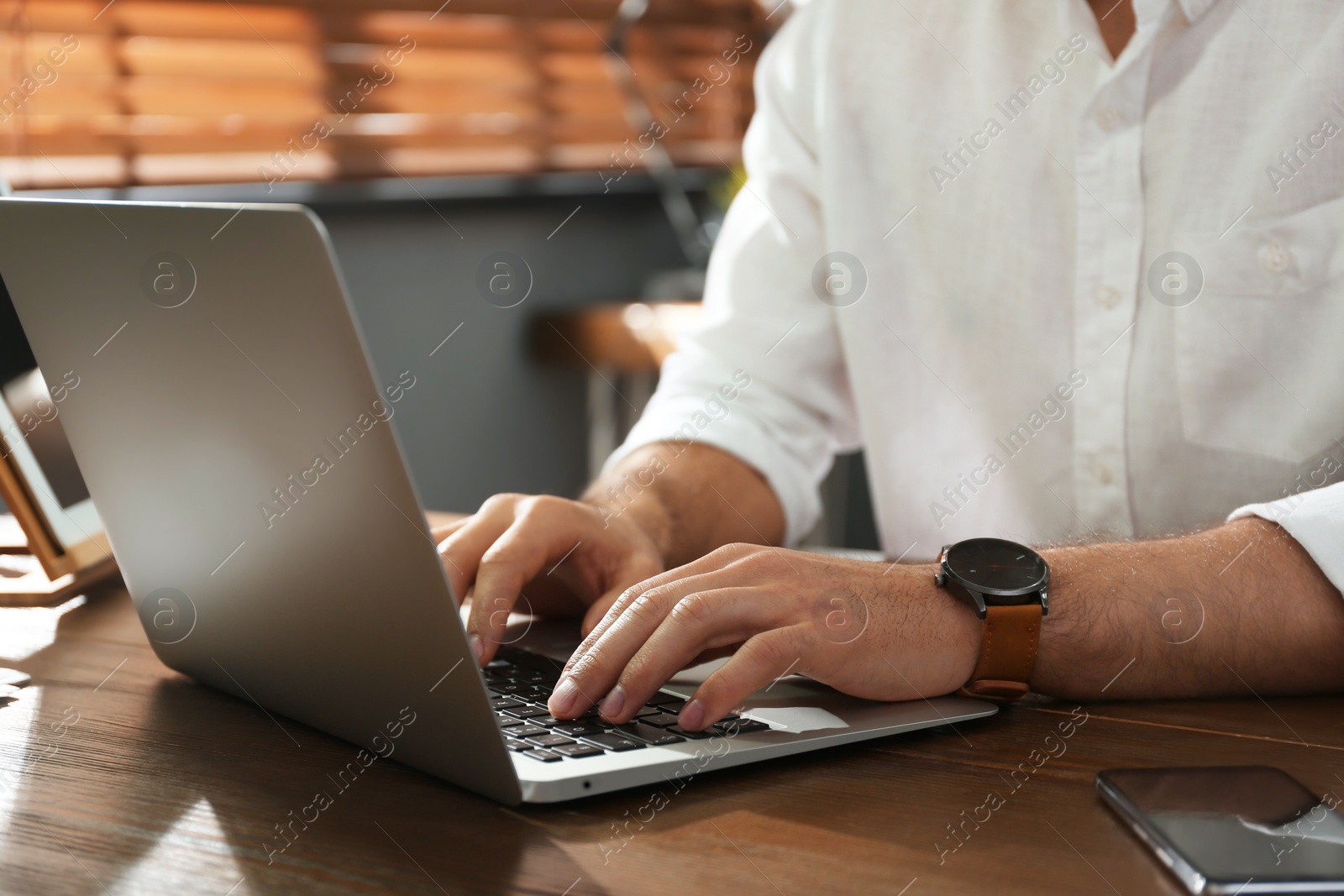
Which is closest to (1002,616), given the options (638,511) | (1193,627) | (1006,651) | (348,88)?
(1006,651)

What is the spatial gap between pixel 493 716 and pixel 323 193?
1722 mm

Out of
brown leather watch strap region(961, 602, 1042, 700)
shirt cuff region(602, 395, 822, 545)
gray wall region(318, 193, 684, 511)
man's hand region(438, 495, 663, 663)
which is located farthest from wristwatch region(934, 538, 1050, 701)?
gray wall region(318, 193, 684, 511)

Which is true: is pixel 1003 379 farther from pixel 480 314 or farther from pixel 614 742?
pixel 480 314

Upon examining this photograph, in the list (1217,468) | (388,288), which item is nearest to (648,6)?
(388,288)

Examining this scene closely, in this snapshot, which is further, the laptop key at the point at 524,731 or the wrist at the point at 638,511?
the wrist at the point at 638,511

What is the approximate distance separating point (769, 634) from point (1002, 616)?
138mm

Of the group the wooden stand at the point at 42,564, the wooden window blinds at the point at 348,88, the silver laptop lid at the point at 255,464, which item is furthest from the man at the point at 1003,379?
the wooden window blinds at the point at 348,88

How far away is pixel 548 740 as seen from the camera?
530mm

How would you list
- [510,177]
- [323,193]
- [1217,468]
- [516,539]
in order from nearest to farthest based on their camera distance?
[516,539] < [1217,468] < [323,193] < [510,177]

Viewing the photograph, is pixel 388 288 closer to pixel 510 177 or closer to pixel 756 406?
pixel 510 177

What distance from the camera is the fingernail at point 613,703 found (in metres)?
0.56

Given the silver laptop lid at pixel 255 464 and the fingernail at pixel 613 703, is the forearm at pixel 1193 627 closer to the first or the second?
the fingernail at pixel 613 703

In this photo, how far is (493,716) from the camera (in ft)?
1.49

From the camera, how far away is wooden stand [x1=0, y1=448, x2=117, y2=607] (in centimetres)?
80
